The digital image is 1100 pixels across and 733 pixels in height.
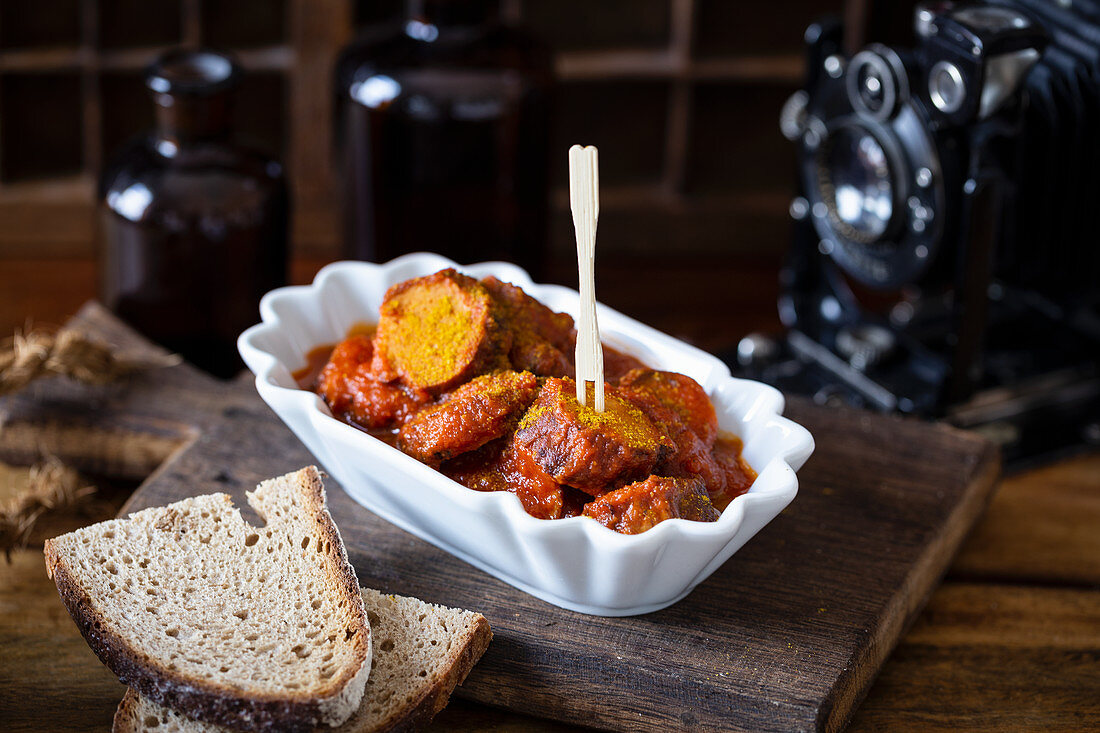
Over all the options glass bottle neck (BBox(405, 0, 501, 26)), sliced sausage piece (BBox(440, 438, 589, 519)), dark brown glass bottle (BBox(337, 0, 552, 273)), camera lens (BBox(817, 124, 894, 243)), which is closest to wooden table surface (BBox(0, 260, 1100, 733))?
sliced sausage piece (BBox(440, 438, 589, 519))

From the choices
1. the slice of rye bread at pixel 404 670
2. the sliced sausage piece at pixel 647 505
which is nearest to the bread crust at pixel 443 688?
the slice of rye bread at pixel 404 670

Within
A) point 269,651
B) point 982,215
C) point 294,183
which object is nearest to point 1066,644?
point 982,215

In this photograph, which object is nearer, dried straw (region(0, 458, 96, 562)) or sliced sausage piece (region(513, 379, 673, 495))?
sliced sausage piece (region(513, 379, 673, 495))

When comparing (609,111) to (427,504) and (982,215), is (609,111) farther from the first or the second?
(427,504)

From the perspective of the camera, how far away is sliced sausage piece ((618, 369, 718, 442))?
1.66 m

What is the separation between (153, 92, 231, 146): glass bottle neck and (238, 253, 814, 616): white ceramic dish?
0.49 meters

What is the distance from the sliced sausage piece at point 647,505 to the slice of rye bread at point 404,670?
8.8 inches

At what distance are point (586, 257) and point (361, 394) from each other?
0.41 m

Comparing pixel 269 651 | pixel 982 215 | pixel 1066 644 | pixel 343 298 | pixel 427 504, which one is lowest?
pixel 1066 644

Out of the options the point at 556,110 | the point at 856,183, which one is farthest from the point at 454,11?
the point at 856,183

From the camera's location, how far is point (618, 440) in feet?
4.93

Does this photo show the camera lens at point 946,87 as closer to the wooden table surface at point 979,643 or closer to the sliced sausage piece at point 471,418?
the wooden table surface at point 979,643

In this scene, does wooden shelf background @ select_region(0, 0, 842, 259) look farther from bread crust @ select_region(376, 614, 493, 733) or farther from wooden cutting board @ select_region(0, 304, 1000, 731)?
bread crust @ select_region(376, 614, 493, 733)

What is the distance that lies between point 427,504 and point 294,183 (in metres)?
1.71
